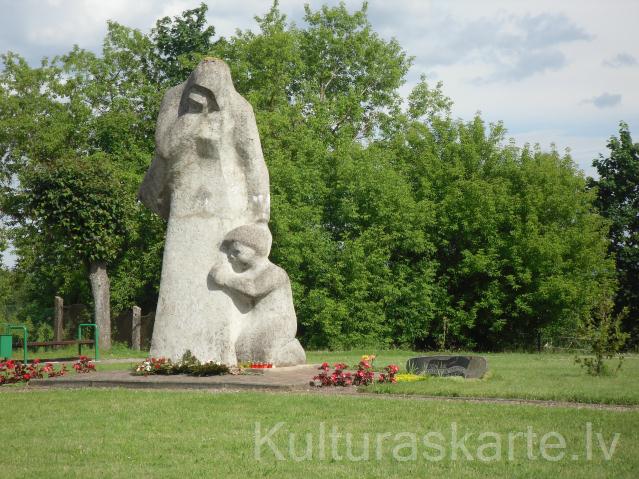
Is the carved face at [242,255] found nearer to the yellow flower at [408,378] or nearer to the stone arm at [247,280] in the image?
the stone arm at [247,280]

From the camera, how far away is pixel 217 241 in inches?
557

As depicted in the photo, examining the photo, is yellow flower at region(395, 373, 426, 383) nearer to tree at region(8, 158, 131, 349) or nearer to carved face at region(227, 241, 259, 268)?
carved face at region(227, 241, 259, 268)

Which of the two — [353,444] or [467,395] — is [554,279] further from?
[353,444]

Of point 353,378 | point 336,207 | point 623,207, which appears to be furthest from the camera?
point 623,207

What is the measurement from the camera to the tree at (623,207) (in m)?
33.8

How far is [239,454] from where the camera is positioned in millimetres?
7438

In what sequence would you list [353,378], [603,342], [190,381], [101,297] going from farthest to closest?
[101,297]
[603,342]
[353,378]
[190,381]

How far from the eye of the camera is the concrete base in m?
11.9

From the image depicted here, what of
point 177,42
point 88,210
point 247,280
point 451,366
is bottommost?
point 451,366

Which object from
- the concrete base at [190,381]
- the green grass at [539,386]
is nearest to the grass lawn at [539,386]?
the green grass at [539,386]

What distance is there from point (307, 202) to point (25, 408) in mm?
19732

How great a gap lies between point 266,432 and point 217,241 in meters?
6.15

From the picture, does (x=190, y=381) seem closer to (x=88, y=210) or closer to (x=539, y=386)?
(x=539, y=386)

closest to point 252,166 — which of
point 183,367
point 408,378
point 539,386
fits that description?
point 183,367
